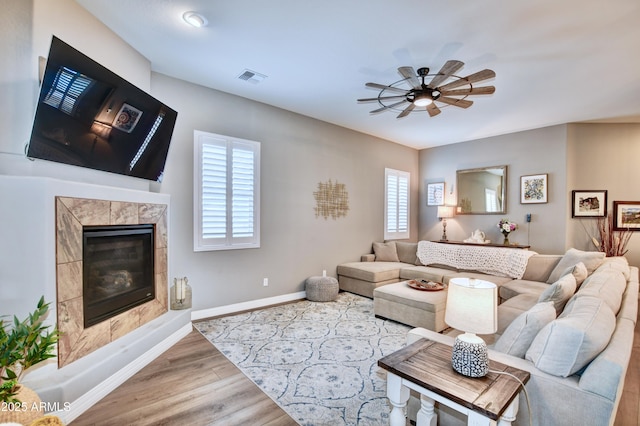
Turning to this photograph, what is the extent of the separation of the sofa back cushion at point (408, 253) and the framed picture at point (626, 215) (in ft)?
10.4

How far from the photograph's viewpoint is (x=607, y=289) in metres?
2.05

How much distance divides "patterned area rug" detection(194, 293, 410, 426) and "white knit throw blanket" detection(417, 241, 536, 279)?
5.97ft

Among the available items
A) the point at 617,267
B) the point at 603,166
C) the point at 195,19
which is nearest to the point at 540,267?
the point at 617,267

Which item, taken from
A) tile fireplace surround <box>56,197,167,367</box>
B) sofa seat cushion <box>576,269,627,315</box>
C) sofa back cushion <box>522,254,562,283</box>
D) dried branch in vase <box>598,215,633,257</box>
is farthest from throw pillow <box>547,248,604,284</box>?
tile fireplace surround <box>56,197,167,367</box>

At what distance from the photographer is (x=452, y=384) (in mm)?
1430

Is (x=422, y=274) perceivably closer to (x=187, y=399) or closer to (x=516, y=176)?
(x=516, y=176)

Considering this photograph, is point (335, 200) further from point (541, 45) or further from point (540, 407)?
point (540, 407)

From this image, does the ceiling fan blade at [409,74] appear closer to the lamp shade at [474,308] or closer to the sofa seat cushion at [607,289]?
the lamp shade at [474,308]

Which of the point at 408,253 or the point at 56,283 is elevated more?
the point at 56,283

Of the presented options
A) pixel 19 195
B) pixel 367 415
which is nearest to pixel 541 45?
pixel 367 415

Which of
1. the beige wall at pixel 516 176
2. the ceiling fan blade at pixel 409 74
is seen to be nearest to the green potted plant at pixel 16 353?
the ceiling fan blade at pixel 409 74

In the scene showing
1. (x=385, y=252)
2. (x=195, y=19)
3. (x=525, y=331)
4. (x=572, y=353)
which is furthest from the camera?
(x=385, y=252)

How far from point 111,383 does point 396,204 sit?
5676 millimetres

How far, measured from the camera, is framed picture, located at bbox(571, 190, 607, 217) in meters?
4.96
